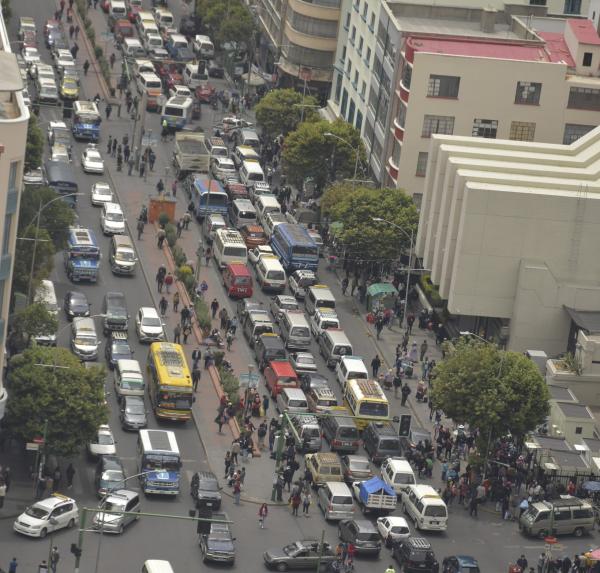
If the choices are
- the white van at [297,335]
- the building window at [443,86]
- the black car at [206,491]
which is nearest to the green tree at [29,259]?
the white van at [297,335]

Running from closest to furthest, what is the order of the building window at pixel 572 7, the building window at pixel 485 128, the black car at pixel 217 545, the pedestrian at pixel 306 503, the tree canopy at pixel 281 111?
the black car at pixel 217 545 → the pedestrian at pixel 306 503 → the building window at pixel 485 128 → the tree canopy at pixel 281 111 → the building window at pixel 572 7

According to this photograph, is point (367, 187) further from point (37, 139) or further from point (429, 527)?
point (429, 527)

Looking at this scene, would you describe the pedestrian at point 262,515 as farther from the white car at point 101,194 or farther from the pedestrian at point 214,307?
the white car at point 101,194

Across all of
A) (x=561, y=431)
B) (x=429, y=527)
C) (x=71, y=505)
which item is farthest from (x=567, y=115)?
(x=71, y=505)

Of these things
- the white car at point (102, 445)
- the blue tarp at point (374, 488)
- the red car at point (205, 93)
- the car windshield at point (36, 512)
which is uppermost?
the car windshield at point (36, 512)

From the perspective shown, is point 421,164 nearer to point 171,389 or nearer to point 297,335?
Result: point 297,335
